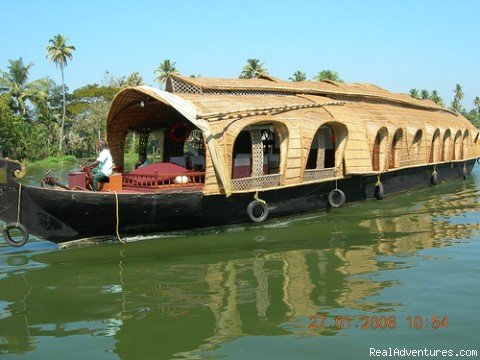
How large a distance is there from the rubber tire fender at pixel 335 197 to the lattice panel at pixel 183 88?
103 inches

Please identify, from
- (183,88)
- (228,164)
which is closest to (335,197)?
(228,164)

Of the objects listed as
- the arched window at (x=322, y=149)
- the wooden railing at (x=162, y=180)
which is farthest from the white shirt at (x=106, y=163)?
the arched window at (x=322, y=149)

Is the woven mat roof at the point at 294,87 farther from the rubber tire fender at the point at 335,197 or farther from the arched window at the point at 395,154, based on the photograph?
the rubber tire fender at the point at 335,197

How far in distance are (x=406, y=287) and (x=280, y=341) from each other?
1574 millimetres

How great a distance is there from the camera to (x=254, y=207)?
6680mm

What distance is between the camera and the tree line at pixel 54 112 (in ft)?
90.4

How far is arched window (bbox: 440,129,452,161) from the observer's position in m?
12.0

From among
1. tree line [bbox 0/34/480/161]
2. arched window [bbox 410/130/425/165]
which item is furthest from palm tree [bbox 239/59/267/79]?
arched window [bbox 410/130/425/165]

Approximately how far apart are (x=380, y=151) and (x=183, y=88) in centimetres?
384

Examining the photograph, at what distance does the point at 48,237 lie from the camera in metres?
5.76

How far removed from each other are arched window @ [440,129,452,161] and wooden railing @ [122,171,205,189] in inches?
299

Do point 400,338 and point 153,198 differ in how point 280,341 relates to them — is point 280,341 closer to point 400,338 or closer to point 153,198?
point 400,338

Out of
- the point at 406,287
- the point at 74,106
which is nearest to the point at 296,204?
the point at 406,287

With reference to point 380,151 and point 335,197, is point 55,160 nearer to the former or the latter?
point 380,151
